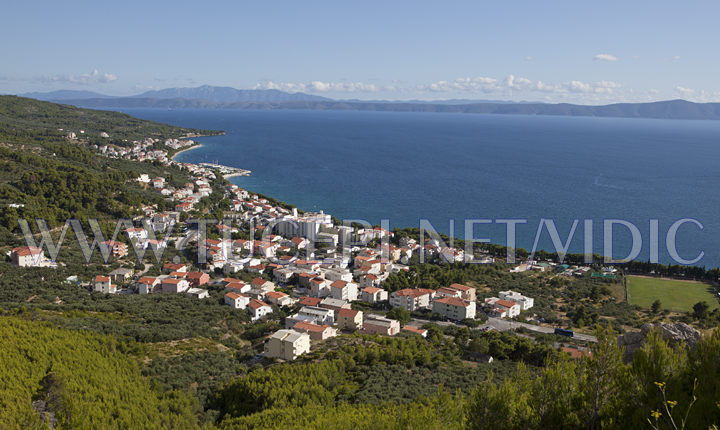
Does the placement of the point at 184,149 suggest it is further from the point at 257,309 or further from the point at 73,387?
the point at 73,387

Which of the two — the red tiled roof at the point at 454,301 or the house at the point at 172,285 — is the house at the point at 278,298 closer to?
the house at the point at 172,285

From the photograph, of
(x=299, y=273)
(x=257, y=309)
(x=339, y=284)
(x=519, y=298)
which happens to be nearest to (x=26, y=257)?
(x=257, y=309)

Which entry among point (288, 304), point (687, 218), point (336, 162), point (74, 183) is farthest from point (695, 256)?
point (336, 162)

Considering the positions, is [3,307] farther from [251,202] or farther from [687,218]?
[687,218]

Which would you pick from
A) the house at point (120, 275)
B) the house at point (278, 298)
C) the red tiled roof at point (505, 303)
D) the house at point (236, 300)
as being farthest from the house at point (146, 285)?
the red tiled roof at point (505, 303)

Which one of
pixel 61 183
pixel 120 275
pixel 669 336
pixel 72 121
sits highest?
pixel 72 121

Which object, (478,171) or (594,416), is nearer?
(594,416)
